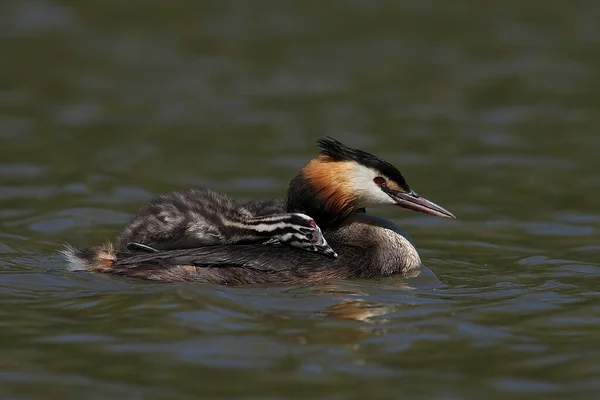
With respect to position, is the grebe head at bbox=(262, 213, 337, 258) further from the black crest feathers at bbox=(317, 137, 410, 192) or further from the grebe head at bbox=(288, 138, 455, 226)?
the black crest feathers at bbox=(317, 137, 410, 192)

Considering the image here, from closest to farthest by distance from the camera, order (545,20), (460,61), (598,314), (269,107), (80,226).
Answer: (598,314), (80,226), (269,107), (460,61), (545,20)

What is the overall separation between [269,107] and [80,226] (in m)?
4.55

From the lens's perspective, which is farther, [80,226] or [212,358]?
[80,226]

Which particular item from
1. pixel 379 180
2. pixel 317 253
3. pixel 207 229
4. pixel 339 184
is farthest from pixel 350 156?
pixel 207 229

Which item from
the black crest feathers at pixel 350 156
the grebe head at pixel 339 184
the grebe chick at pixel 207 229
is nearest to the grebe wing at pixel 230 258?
the grebe chick at pixel 207 229

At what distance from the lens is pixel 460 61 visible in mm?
18078

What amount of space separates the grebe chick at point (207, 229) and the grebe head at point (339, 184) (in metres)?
0.42

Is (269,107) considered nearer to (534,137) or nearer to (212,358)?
(534,137)

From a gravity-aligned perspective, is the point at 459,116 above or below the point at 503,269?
above

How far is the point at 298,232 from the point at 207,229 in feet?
2.23

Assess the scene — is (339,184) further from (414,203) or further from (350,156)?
(414,203)

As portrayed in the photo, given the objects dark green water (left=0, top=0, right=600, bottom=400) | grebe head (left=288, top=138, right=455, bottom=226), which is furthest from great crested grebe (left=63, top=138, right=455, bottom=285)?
dark green water (left=0, top=0, right=600, bottom=400)

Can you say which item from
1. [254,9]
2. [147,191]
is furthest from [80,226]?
[254,9]

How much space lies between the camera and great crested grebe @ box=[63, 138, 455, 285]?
926cm
